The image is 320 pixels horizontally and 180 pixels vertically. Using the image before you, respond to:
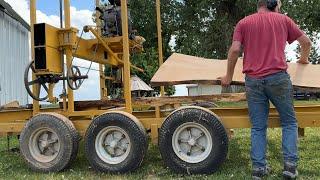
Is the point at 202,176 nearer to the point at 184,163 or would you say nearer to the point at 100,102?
the point at 184,163

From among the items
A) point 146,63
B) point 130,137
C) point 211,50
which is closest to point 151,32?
point 211,50

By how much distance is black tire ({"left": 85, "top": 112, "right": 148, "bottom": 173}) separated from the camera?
627 centimetres

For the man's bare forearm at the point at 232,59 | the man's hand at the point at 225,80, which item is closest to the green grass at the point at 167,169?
the man's hand at the point at 225,80

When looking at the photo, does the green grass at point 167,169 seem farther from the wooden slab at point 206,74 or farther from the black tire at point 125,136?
the wooden slab at point 206,74

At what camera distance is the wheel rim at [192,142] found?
6.09 m

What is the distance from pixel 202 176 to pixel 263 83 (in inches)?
50.2

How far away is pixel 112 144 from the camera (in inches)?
254

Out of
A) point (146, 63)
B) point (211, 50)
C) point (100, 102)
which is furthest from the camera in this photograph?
point (211, 50)

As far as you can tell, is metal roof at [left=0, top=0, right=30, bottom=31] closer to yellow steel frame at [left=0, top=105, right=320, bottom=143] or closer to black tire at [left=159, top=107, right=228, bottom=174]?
yellow steel frame at [left=0, top=105, right=320, bottom=143]

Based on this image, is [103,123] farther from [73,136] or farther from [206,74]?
[206,74]

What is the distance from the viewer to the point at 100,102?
26.2 feet

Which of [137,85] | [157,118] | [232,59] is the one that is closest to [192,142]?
[157,118]

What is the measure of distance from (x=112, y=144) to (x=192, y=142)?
1.02 m

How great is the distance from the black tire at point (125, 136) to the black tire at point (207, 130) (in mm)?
286
